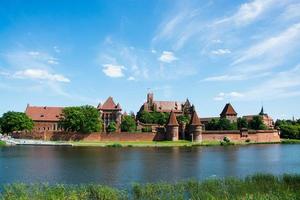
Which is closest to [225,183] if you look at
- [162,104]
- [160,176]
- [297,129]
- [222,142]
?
[160,176]

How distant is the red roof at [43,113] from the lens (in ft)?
348

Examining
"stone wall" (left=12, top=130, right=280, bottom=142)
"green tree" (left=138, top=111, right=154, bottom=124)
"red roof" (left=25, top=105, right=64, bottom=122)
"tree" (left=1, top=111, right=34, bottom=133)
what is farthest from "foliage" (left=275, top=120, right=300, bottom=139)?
"tree" (left=1, top=111, right=34, bottom=133)

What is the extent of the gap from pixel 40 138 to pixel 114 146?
24053 mm

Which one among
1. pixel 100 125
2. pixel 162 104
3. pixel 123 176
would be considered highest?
pixel 162 104

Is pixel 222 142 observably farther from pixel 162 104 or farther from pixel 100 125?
pixel 162 104

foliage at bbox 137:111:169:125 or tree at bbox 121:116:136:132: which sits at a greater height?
foliage at bbox 137:111:169:125

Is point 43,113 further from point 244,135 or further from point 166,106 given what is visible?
point 244,135

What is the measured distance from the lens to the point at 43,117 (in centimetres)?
10650

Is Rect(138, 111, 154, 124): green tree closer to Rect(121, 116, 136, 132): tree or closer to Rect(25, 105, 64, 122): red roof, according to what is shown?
Rect(121, 116, 136, 132): tree

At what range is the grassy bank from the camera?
62.8ft

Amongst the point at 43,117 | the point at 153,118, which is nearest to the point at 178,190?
the point at 153,118

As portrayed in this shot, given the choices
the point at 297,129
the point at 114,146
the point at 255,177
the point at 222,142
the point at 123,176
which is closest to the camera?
the point at 255,177

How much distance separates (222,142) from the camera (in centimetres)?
8481

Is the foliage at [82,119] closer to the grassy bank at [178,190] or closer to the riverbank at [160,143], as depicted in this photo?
the riverbank at [160,143]
